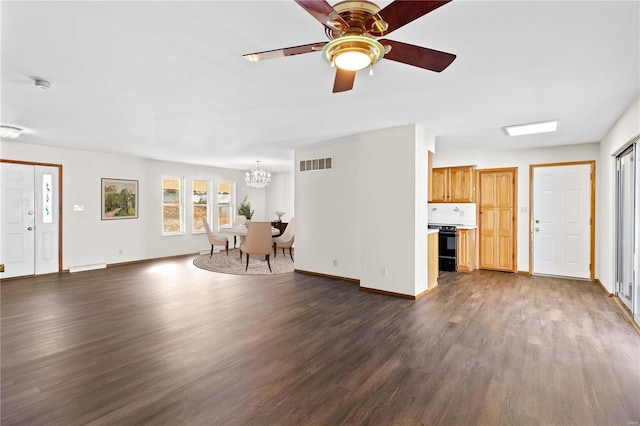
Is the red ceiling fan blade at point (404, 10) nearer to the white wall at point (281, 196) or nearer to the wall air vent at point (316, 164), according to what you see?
the wall air vent at point (316, 164)

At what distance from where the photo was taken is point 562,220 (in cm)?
584

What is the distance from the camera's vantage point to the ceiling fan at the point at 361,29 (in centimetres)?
143

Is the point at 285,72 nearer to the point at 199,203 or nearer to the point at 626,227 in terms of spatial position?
the point at 626,227

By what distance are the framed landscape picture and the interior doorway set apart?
8538 millimetres

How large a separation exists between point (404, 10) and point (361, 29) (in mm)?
227

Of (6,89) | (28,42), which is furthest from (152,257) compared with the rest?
(28,42)

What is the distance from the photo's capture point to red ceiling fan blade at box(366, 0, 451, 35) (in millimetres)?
1376

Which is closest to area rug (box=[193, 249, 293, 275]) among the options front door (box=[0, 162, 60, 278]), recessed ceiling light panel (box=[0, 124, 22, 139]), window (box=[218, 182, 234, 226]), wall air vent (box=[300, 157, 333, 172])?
window (box=[218, 182, 234, 226])

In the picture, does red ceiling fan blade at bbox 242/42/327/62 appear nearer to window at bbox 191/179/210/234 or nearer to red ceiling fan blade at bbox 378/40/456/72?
red ceiling fan blade at bbox 378/40/456/72

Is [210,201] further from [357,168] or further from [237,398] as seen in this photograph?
[237,398]

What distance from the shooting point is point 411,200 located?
4441mm

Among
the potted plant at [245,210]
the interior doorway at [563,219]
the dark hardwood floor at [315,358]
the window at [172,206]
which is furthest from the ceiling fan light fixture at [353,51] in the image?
the potted plant at [245,210]

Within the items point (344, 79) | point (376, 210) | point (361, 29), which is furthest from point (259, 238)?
point (361, 29)

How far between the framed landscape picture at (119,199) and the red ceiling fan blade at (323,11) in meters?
7.10
